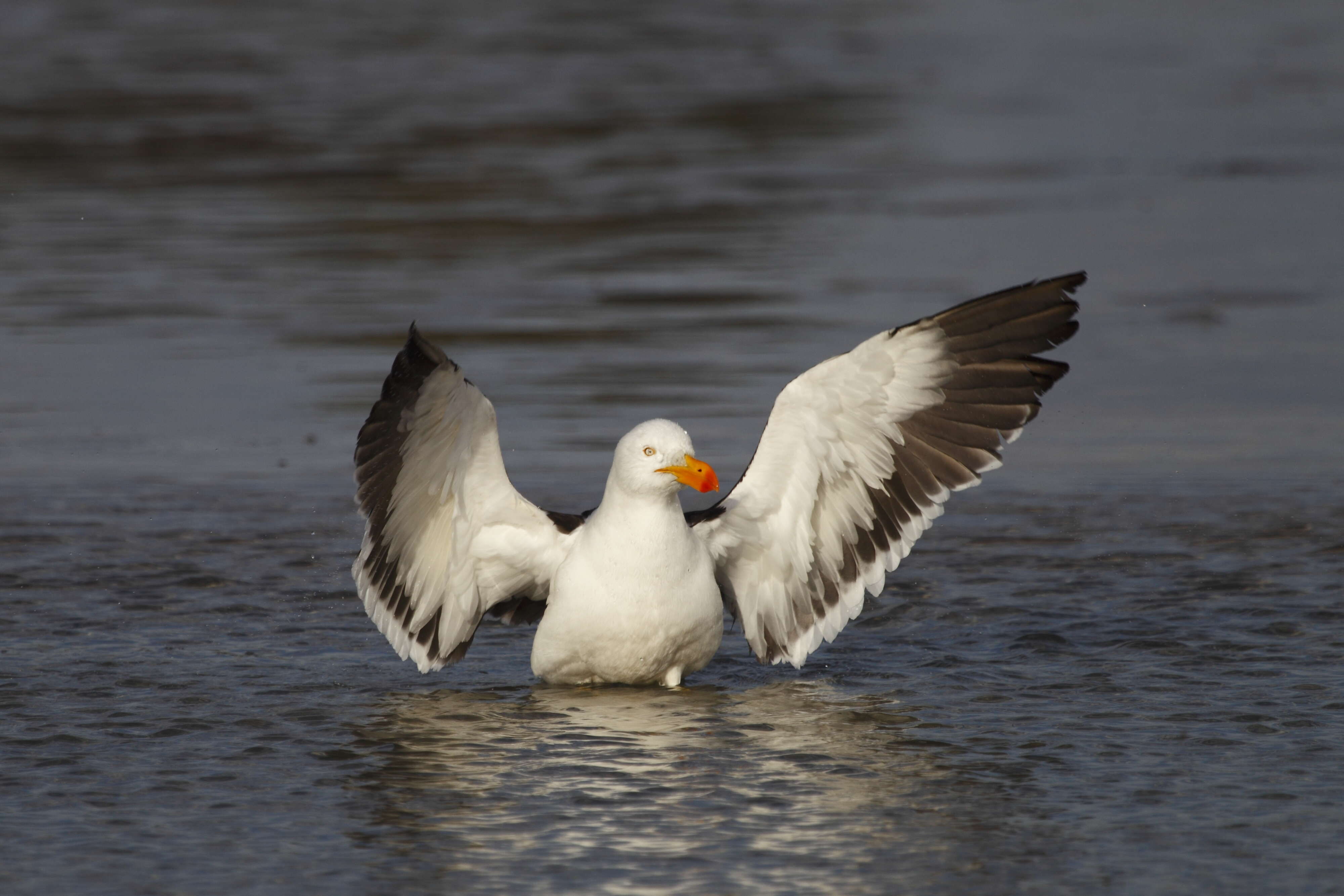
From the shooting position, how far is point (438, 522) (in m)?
7.36

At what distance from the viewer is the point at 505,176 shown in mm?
20562

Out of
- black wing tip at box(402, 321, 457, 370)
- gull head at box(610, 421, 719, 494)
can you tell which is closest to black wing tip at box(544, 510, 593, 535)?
gull head at box(610, 421, 719, 494)

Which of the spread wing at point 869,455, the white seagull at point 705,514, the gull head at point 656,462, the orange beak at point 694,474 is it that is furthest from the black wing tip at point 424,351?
the spread wing at point 869,455

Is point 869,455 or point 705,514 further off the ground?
point 869,455

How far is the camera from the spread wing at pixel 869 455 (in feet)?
23.6

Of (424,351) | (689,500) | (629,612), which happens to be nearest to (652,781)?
(629,612)

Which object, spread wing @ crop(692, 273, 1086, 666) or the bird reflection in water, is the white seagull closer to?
spread wing @ crop(692, 273, 1086, 666)

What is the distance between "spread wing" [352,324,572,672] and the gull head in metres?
0.44

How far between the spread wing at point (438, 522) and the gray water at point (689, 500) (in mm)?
312

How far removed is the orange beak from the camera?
6895 mm

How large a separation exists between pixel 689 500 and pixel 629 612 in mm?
3450

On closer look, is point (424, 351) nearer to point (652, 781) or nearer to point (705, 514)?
point (705, 514)

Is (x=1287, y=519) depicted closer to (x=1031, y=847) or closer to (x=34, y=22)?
(x=1031, y=847)

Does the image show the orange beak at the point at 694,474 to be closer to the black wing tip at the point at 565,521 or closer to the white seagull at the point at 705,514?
the white seagull at the point at 705,514
